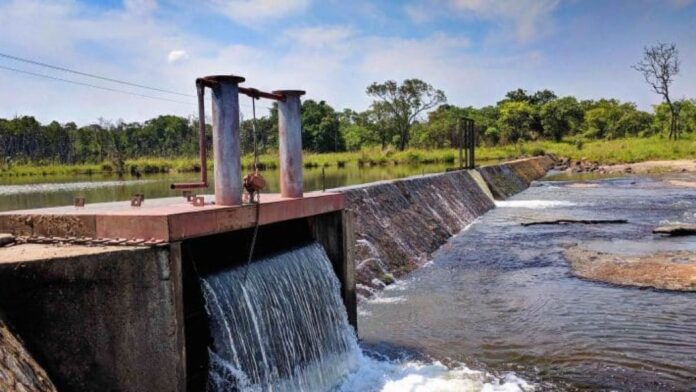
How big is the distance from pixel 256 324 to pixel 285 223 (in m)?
2.02

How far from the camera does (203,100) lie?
5148 mm

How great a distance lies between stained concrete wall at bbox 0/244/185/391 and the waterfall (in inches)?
31.4

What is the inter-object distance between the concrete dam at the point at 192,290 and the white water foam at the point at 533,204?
54.1 ft

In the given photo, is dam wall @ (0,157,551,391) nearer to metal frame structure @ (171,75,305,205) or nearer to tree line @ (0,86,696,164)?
metal frame structure @ (171,75,305,205)

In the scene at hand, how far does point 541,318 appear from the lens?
834 cm

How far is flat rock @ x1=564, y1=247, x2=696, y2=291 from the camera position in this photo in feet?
31.9

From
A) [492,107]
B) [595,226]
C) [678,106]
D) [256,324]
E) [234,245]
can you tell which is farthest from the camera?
[492,107]

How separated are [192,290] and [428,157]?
50781mm

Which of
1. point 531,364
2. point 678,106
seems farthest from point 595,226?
point 678,106

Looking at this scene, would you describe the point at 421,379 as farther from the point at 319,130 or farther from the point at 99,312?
the point at 319,130

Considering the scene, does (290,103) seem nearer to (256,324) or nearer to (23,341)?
(256,324)

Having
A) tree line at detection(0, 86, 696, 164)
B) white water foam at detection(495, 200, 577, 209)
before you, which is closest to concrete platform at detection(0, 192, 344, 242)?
white water foam at detection(495, 200, 577, 209)

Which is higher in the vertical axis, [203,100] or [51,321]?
[203,100]

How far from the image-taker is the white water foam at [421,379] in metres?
6.17
